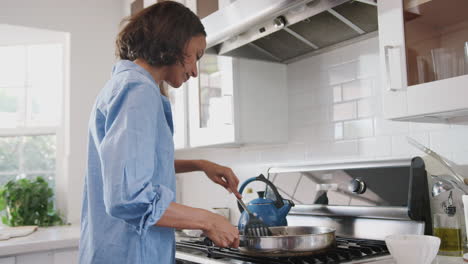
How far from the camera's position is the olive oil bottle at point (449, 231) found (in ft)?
4.79

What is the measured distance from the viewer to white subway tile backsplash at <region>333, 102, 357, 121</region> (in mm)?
1999

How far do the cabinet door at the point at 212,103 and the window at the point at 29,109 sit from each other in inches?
59.1

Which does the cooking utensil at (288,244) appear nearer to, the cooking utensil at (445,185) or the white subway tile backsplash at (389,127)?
the cooking utensil at (445,185)

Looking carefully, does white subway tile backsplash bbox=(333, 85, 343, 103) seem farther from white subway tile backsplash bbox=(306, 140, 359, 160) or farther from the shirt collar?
the shirt collar

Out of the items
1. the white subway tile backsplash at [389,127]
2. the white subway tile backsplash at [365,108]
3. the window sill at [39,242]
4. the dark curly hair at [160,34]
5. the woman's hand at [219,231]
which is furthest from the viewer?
the window sill at [39,242]

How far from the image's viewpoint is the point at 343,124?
2.04 meters

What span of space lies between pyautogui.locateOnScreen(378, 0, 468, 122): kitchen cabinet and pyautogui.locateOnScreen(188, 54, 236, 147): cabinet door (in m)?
0.91

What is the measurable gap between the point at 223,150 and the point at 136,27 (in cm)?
157

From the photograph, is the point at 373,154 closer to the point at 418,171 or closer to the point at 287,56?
the point at 418,171

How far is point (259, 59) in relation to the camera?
2268mm

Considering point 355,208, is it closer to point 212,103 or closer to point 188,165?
point 188,165

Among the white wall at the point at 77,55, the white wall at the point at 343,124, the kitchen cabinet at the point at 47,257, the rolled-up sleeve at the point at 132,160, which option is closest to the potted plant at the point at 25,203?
the white wall at the point at 77,55

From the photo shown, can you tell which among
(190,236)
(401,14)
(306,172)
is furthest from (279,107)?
(401,14)

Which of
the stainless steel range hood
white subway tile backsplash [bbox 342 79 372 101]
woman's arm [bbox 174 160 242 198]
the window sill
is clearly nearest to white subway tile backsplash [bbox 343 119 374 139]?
white subway tile backsplash [bbox 342 79 372 101]
